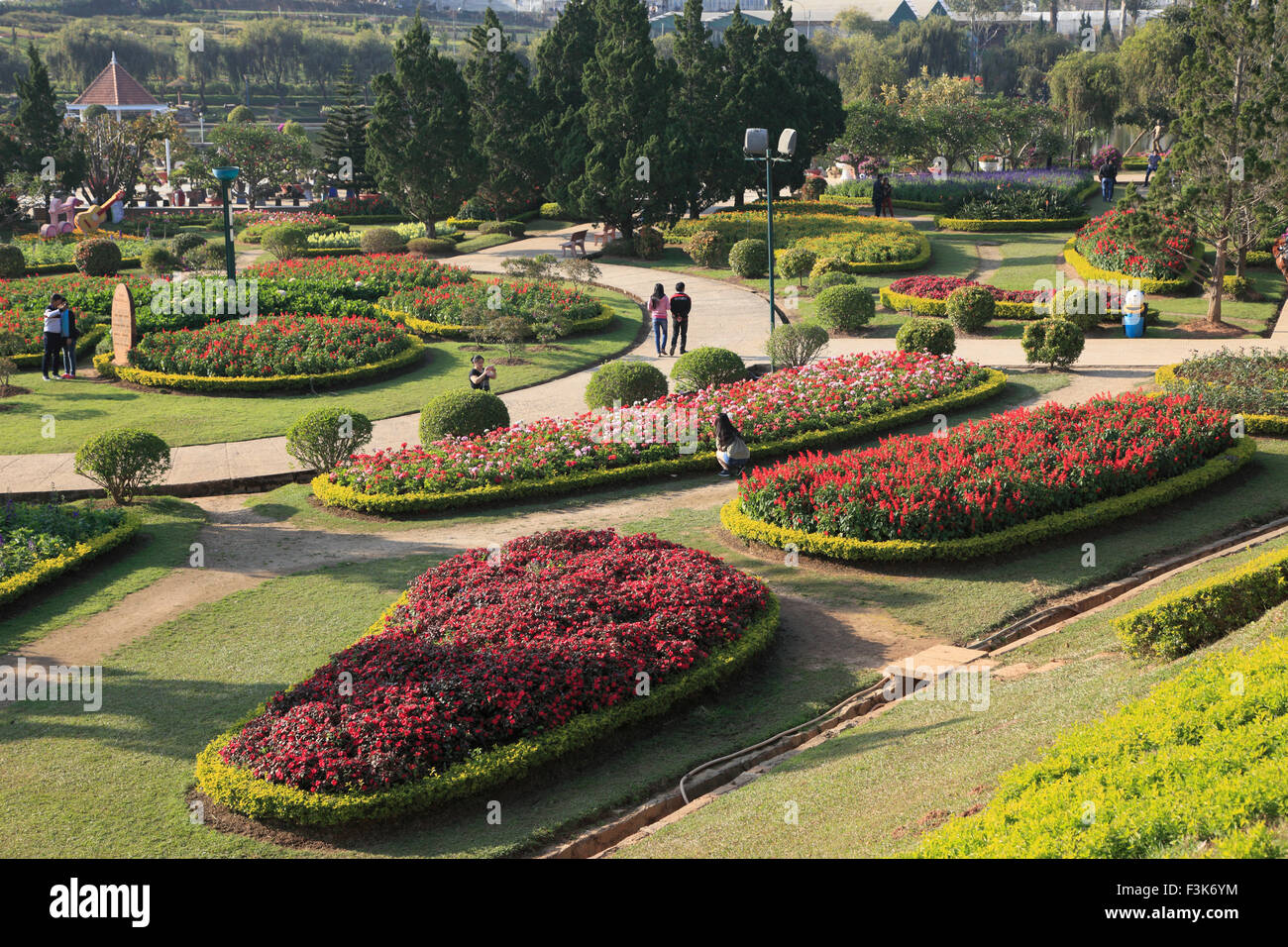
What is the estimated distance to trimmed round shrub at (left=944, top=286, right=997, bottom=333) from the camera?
2362 centimetres

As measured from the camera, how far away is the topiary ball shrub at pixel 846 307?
24031 mm

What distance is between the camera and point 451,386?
21500 millimetres

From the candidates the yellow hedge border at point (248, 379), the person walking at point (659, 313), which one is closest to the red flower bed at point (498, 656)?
the yellow hedge border at point (248, 379)

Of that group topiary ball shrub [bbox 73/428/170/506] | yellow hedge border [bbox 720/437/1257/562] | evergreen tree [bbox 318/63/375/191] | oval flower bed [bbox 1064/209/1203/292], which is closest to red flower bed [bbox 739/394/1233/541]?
yellow hedge border [bbox 720/437/1257/562]

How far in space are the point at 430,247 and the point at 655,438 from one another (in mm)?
22280

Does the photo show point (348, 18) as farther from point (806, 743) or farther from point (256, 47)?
point (806, 743)

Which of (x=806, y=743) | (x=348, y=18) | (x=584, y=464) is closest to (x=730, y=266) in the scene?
(x=584, y=464)

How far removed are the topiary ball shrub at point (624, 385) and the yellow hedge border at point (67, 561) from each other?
6.90 m

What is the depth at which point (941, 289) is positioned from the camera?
26.4 m

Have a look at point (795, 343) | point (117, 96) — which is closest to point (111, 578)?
point (795, 343)

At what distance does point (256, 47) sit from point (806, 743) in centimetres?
11091

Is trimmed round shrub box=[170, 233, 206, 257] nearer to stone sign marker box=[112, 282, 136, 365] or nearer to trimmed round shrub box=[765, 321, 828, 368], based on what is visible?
stone sign marker box=[112, 282, 136, 365]

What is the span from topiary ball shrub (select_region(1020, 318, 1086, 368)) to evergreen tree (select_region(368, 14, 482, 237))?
2325 cm

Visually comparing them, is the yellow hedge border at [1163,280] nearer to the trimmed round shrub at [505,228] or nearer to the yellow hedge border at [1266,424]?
the yellow hedge border at [1266,424]
